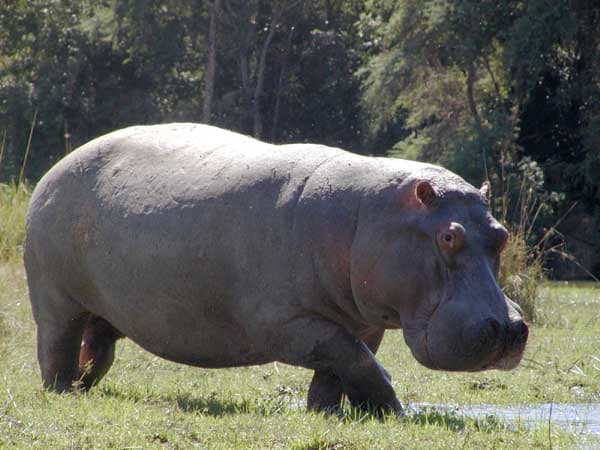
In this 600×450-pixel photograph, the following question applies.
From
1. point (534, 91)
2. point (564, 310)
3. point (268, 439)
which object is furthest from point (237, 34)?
point (268, 439)

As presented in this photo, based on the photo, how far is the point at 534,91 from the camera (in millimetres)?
26031

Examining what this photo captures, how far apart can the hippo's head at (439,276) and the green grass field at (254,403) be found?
34 cm

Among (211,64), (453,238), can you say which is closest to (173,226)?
(453,238)

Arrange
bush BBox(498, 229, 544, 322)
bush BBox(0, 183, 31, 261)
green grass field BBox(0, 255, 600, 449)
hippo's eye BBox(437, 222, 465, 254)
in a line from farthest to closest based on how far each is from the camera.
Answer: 1. bush BBox(0, 183, 31, 261)
2. bush BBox(498, 229, 544, 322)
3. hippo's eye BBox(437, 222, 465, 254)
4. green grass field BBox(0, 255, 600, 449)

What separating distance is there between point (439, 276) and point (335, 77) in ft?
108

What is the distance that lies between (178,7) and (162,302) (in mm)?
30222

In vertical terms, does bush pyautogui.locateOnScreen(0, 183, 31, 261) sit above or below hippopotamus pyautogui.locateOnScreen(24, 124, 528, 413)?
below

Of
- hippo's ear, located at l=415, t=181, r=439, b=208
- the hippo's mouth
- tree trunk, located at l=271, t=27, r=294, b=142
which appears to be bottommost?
tree trunk, located at l=271, t=27, r=294, b=142

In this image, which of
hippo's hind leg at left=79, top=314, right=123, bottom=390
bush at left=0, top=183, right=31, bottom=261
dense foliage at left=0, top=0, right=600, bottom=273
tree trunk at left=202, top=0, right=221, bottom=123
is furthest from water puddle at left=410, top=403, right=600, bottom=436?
tree trunk at left=202, top=0, right=221, bottom=123

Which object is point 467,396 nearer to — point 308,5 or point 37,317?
point 37,317

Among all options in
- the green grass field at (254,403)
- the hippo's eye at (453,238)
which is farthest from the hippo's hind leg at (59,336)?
the hippo's eye at (453,238)

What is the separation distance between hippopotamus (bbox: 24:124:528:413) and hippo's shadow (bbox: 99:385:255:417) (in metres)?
0.19

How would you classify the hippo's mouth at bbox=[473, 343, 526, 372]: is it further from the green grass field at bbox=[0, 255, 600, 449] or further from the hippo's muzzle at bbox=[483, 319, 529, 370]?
the green grass field at bbox=[0, 255, 600, 449]

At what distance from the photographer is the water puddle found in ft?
18.4
